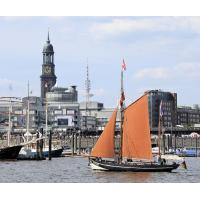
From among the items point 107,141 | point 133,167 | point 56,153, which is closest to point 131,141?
point 107,141

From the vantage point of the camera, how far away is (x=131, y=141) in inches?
3406

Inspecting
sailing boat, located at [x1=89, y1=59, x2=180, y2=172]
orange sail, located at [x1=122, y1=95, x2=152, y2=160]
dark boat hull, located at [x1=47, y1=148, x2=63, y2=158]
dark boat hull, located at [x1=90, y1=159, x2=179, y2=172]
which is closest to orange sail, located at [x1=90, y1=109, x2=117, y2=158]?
sailing boat, located at [x1=89, y1=59, x2=180, y2=172]

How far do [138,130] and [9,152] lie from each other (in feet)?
177

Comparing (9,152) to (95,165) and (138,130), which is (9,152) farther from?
(138,130)

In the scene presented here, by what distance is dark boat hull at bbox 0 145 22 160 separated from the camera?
443 feet

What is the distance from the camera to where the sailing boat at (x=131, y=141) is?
281ft

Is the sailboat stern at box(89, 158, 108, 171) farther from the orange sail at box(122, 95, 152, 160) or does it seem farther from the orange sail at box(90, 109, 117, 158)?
the orange sail at box(122, 95, 152, 160)

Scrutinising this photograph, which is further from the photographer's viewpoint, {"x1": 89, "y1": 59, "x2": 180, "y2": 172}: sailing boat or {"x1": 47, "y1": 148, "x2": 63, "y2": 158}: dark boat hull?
{"x1": 47, "y1": 148, "x2": 63, "y2": 158}: dark boat hull

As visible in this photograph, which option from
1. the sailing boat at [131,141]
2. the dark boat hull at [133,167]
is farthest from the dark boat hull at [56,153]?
the sailing boat at [131,141]

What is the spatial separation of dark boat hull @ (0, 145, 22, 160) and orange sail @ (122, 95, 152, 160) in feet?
170

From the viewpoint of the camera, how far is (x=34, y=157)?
472ft
